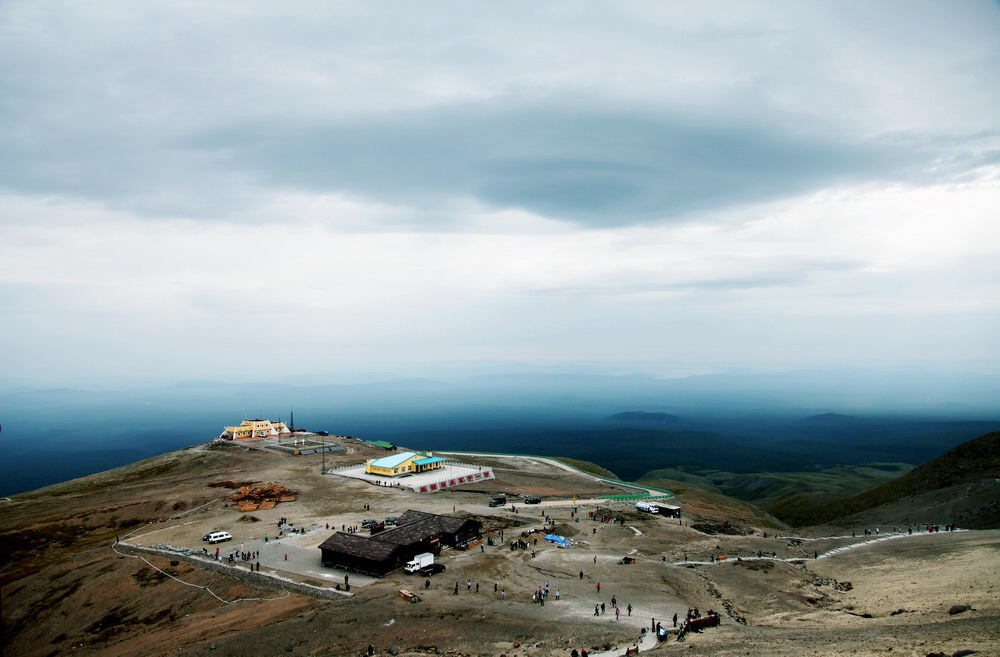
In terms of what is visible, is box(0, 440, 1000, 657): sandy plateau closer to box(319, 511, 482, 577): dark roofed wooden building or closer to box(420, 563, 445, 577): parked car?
box(420, 563, 445, 577): parked car

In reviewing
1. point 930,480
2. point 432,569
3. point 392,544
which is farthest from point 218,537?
point 930,480

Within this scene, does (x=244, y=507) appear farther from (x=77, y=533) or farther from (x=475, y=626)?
(x=475, y=626)

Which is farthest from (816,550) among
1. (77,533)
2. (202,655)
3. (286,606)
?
(77,533)

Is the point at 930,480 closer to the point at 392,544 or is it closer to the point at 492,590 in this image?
the point at 492,590

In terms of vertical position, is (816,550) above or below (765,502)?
above

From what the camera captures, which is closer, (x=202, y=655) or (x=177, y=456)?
(x=202, y=655)

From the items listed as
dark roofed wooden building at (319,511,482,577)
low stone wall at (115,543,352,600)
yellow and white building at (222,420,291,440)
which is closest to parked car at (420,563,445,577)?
dark roofed wooden building at (319,511,482,577)
